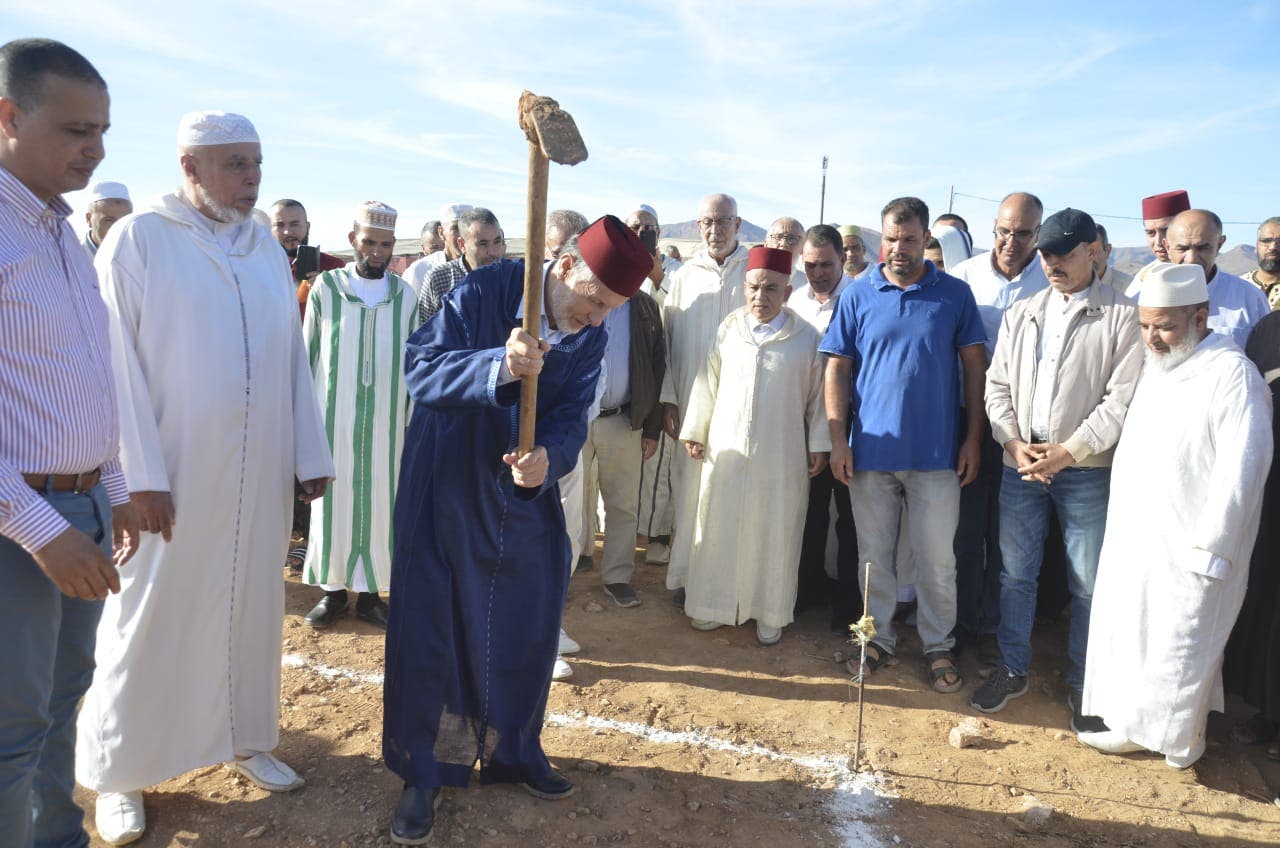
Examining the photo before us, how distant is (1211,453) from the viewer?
11.1 ft

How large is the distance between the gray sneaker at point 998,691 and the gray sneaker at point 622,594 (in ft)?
6.63

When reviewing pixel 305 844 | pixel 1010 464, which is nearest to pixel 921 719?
pixel 1010 464

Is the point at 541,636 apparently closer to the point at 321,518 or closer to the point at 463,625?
the point at 463,625

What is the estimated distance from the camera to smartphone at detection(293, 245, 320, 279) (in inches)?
235

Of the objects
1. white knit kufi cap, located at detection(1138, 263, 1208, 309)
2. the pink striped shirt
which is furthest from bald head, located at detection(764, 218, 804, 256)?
the pink striped shirt

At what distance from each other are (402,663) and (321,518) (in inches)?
84.0

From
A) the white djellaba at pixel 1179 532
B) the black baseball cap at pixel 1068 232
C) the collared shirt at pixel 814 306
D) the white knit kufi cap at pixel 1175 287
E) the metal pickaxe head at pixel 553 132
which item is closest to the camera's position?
the metal pickaxe head at pixel 553 132

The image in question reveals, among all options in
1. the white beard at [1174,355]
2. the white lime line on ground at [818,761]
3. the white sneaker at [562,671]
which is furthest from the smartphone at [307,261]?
the white beard at [1174,355]

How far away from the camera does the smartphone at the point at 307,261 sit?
235 inches

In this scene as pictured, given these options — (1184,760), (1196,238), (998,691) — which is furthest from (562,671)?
(1196,238)

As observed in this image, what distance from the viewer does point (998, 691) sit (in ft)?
13.5

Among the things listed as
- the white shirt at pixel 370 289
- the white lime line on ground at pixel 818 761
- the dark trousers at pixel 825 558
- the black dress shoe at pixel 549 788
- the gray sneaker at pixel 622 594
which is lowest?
the white lime line on ground at pixel 818 761

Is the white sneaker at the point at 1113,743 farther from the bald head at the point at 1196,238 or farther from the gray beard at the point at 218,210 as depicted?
the gray beard at the point at 218,210

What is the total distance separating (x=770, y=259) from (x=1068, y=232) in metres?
1.45
